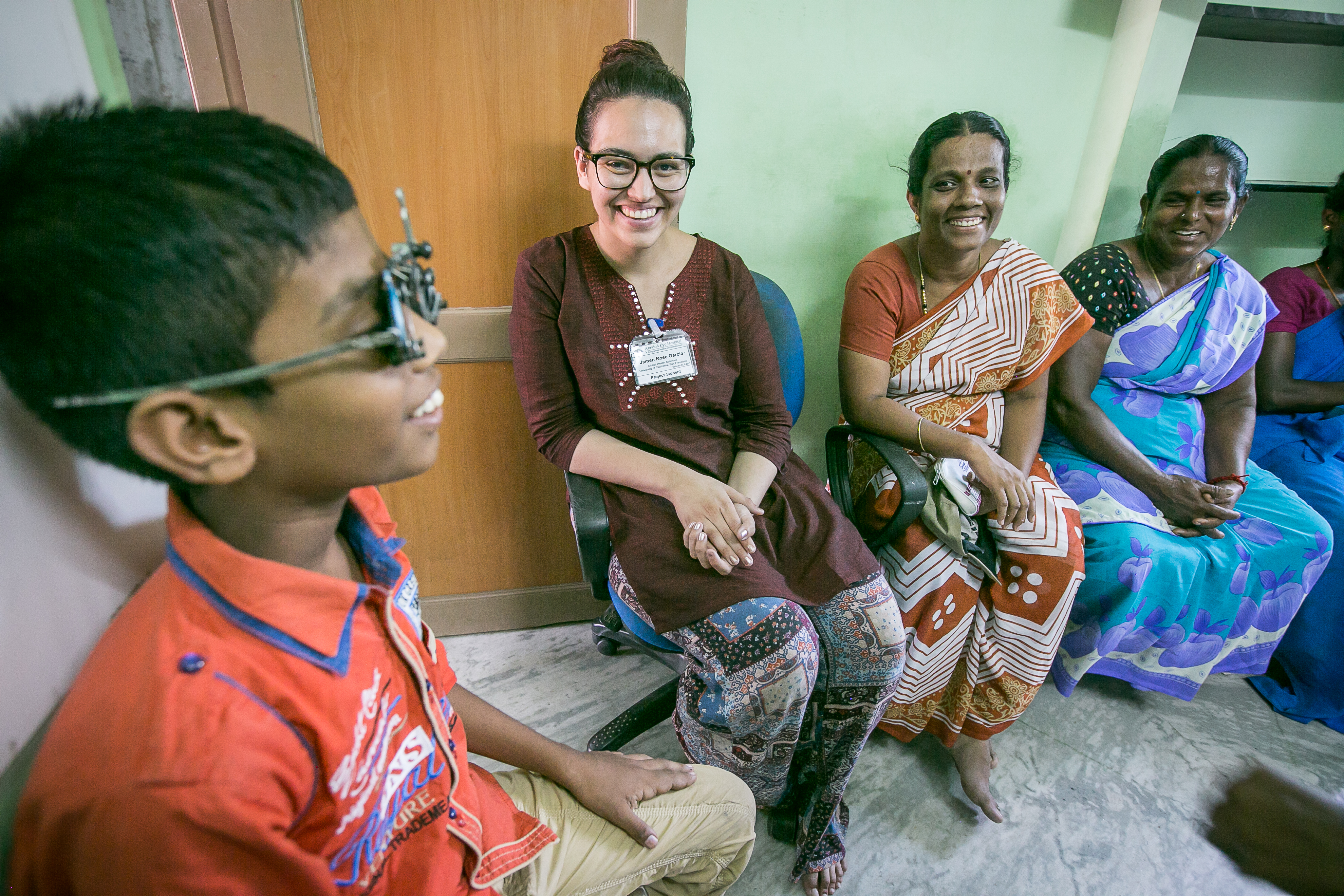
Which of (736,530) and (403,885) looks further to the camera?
(736,530)

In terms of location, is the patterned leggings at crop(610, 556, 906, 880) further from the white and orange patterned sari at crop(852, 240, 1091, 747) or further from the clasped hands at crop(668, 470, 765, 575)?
the white and orange patterned sari at crop(852, 240, 1091, 747)

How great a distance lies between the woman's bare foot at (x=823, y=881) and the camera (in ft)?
4.22

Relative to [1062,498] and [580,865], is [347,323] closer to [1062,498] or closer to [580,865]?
[580,865]

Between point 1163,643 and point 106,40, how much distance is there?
2.82 metres

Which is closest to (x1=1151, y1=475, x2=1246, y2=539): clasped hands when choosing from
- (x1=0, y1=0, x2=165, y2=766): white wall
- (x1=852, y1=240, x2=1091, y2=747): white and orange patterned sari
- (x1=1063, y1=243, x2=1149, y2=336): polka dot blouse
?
(x1=852, y1=240, x2=1091, y2=747): white and orange patterned sari

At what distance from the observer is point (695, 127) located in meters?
1.74

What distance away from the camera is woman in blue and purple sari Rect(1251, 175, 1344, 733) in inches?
71.7

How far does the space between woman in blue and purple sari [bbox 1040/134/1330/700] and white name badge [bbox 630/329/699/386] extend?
1194mm

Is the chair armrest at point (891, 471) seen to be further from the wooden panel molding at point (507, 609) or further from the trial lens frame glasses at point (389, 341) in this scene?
the trial lens frame glasses at point (389, 341)

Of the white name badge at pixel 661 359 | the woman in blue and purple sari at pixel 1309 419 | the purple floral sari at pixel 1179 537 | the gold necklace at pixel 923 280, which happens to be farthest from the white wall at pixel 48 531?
the woman in blue and purple sari at pixel 1309 419

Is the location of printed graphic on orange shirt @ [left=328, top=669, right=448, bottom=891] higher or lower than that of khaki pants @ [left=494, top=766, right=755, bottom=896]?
higher

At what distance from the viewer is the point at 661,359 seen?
4.58ft

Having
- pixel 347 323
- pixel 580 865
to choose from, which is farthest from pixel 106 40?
pixel 580 865

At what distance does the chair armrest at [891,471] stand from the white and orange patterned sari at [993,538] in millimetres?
59
